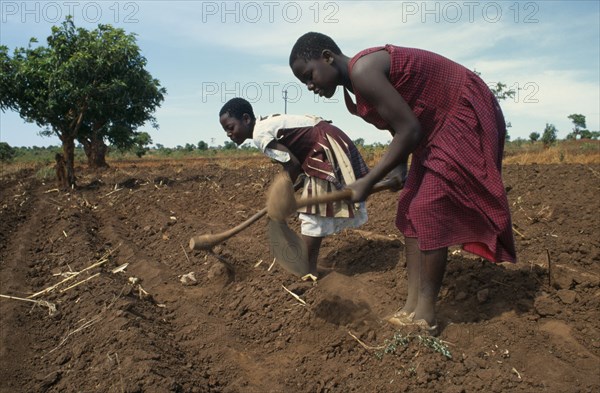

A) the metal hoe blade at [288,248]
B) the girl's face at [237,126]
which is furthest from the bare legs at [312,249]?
the girl's face at [237,126]

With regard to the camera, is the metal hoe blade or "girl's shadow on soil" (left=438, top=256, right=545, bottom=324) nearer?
"girl's shadow on soil" (left=438, top=256, right=545, bottom=324)

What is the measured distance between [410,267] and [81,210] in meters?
7.72

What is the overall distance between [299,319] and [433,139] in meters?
1.52

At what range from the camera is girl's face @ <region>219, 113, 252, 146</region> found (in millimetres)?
4137

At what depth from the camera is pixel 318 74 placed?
2.93 meters

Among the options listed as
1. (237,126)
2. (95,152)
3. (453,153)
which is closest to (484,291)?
(453,153)

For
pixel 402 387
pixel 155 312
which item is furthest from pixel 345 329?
pixel 155 312

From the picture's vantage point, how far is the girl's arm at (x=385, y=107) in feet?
8.57

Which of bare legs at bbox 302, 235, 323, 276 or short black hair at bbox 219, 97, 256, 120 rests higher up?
short black hair at bbox 219, 97, 256, 120

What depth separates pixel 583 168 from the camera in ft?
28.8

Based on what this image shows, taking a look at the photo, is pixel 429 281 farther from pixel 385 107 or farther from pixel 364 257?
pixel 364 257

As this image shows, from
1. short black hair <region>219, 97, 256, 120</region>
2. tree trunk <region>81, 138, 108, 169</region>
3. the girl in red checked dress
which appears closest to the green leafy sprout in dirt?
the girl in red checked dress

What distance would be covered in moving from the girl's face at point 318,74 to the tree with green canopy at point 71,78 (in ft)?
38.4

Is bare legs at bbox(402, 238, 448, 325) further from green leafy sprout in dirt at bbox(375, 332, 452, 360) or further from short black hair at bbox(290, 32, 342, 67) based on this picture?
short black hair at bbox(290, 32, 342, 67)
